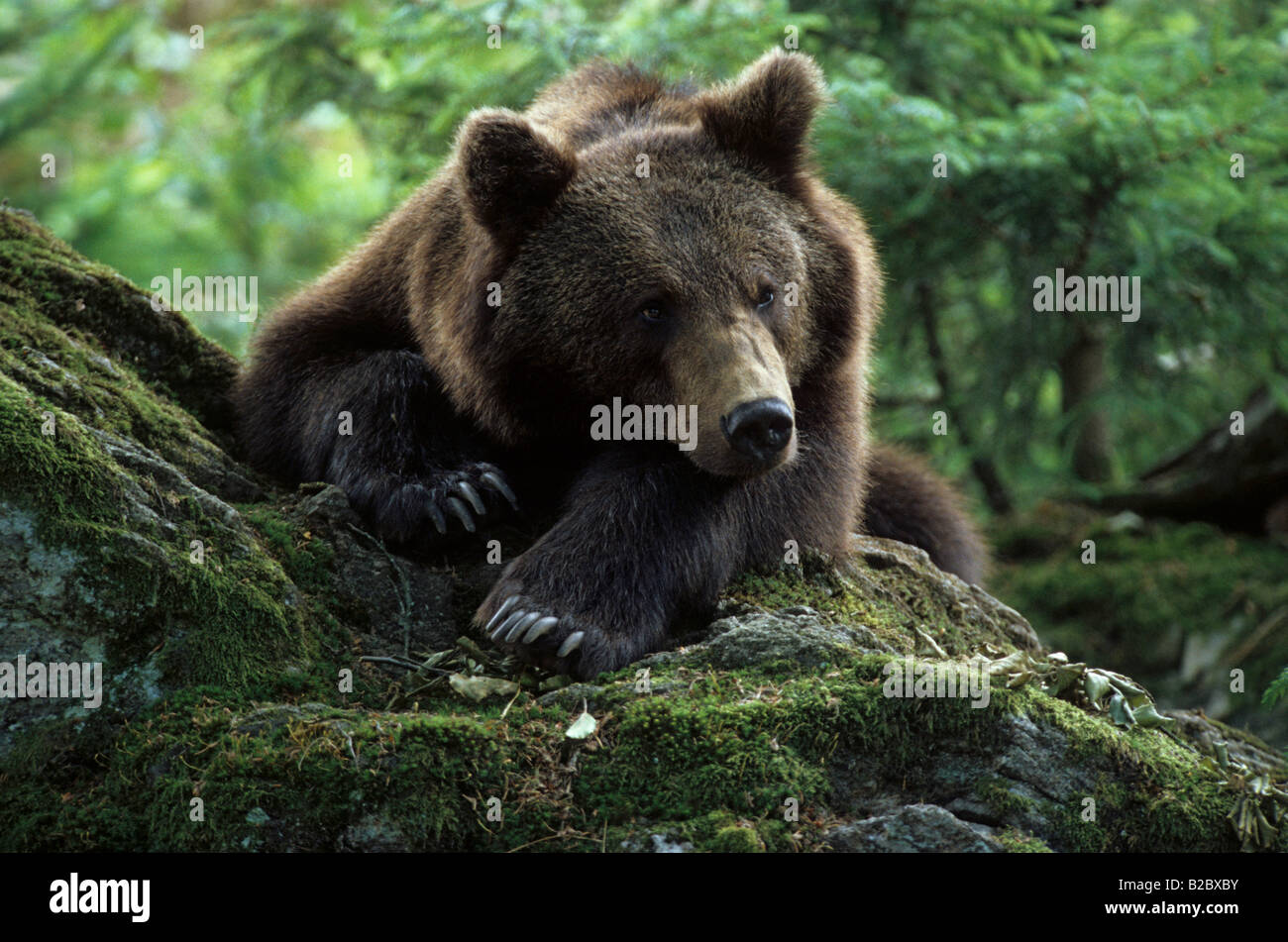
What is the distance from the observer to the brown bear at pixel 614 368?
4.58 m

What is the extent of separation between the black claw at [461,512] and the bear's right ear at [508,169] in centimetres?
119

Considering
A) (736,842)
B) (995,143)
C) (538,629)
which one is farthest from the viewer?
(995,143)

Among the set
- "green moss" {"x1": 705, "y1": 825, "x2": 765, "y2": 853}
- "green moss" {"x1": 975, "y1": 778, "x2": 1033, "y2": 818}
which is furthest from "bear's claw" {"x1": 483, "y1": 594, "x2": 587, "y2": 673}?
"green moss" {"x1": 975, "y1": 778, "x2": 1033, "y2": 818}

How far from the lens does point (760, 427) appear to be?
177 inches

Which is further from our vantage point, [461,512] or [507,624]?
[461,512]

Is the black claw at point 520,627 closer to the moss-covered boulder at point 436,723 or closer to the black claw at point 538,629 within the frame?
the black claw at point 538,629

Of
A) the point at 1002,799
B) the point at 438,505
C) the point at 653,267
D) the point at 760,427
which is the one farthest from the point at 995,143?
the point at 1002,799

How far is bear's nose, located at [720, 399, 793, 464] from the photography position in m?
4.48

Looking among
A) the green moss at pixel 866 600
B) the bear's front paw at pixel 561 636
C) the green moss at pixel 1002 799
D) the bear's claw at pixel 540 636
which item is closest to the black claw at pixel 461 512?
the bear's front paw at pixel 561 636

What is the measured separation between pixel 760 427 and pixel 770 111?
1.72 metres

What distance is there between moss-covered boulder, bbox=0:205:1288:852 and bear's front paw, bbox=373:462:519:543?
11.5 inches

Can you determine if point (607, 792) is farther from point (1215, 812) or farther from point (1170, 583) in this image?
point (1170, 583)

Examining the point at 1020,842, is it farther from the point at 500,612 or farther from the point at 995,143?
the point at 995,143
